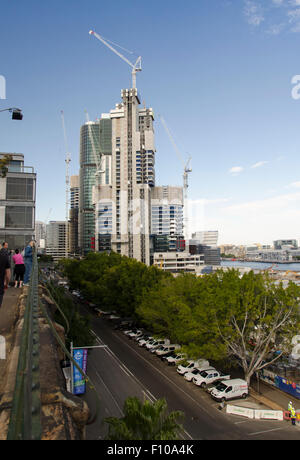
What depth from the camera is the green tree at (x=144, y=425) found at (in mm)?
7952

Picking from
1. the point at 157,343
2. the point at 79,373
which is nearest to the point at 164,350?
the point at 157,343

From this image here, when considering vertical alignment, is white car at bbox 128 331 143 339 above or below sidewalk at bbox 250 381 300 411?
above

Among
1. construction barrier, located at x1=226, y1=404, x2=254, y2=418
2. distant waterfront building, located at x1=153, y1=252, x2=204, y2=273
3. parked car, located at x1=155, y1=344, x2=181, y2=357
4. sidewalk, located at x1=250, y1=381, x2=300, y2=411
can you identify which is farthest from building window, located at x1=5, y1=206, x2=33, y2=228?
distant waterfront building, located at x1=153, y1=252, x2=204, y2=273

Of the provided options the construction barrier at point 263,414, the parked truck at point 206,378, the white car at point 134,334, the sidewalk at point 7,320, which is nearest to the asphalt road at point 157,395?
the construction barrier at point 263,414

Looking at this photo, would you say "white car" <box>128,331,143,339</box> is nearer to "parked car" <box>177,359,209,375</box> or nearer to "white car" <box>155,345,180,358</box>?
"white car" <box>155,345,180,358</box>

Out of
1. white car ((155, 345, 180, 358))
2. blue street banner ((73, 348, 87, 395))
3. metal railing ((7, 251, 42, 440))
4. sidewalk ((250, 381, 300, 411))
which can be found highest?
metal railing ((7, 251, 42, 440))

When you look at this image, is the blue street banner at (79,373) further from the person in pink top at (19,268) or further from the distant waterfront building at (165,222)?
the distant waterfront building at (165,222)

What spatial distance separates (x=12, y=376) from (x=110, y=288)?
36734mm

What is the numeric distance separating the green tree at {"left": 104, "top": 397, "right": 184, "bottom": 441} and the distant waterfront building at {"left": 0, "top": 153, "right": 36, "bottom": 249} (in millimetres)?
21295

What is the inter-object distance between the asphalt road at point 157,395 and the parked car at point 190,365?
602 mm

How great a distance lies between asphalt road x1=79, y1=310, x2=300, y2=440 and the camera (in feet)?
52.1

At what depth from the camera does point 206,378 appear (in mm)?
22344

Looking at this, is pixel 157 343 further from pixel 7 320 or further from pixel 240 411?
pixel 7 320
